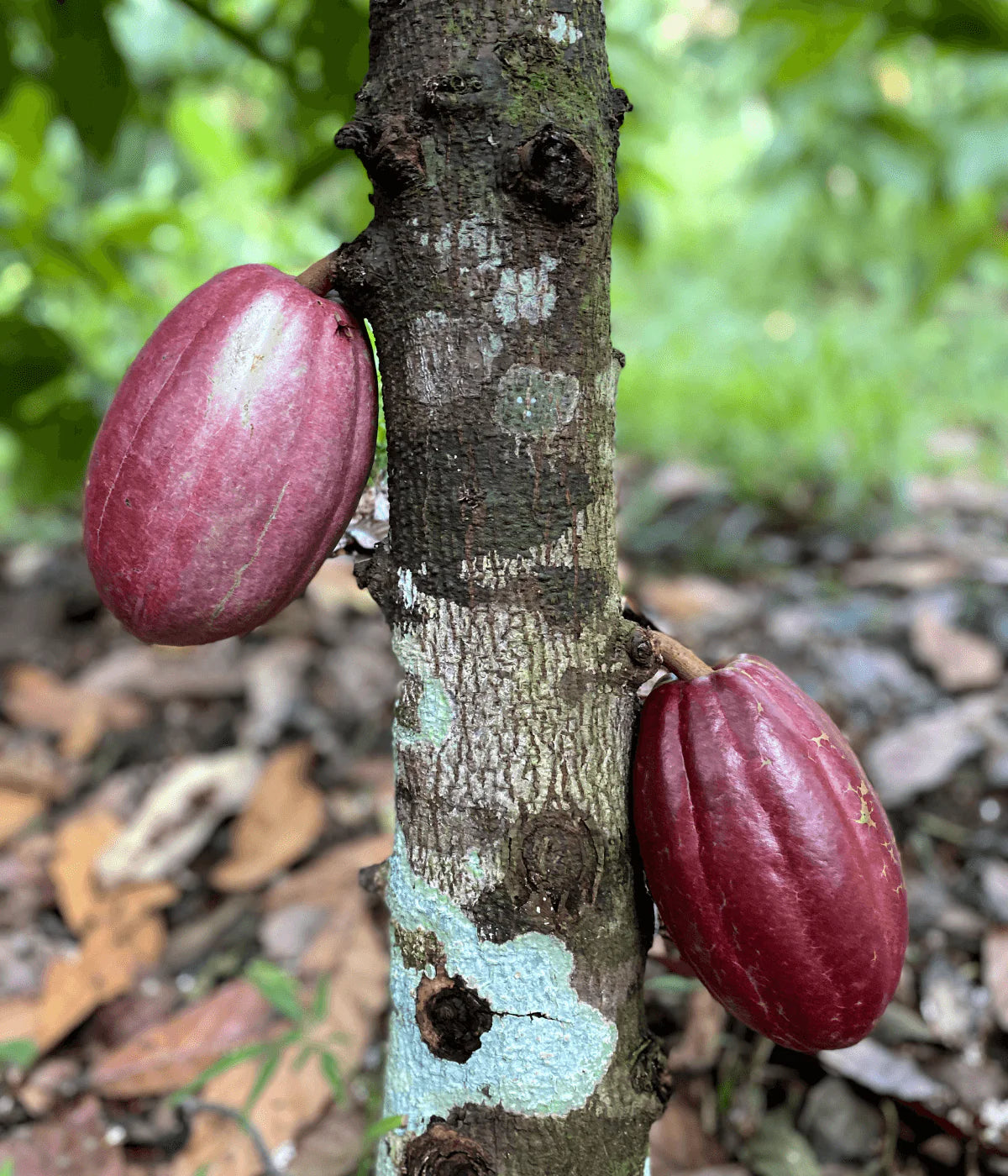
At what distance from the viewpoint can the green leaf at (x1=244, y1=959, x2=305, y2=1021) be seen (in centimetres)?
129

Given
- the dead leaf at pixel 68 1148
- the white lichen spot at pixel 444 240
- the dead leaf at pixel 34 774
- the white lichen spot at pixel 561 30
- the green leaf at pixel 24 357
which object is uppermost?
the green leaf at pixel 24 357

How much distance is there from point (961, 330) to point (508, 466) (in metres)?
4.88

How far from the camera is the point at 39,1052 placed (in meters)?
1.41

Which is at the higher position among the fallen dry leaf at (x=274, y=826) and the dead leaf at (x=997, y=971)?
the fallen dry leaf at (x=274, y=826)

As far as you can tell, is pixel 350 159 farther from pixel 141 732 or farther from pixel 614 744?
pixel 614 744

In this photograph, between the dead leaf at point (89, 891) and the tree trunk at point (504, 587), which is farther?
the dead leaf at point (89, 891)

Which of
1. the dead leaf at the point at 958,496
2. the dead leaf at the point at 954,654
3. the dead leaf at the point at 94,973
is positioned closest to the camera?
the dead leaf at the point at 94,973

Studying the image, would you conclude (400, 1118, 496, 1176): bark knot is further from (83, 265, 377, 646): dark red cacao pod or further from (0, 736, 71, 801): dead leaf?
(0, 736, 71, 801): dead leaf

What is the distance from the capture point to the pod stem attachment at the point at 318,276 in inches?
33.4

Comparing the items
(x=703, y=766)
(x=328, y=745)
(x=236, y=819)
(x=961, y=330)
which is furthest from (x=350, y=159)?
(x=961, y=330)

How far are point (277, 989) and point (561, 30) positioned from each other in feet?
3.72

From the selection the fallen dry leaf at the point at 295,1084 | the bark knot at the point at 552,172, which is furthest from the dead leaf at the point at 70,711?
the bark knot at the point at 552,172

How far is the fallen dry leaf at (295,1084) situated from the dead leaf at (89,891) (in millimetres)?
411

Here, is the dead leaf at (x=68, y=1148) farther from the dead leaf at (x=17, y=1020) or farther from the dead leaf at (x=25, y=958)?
the dead leaf at (x=25, y=958)
